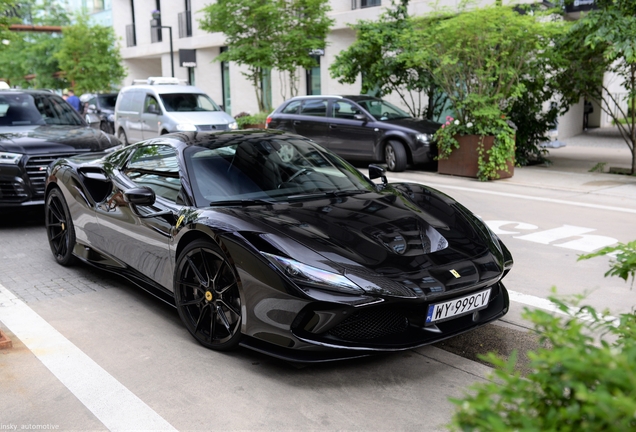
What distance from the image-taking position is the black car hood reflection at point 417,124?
1366 centimetres

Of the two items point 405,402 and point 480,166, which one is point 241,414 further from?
point 480,166

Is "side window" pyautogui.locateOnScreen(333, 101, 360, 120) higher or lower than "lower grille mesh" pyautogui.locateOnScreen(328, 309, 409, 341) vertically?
higher

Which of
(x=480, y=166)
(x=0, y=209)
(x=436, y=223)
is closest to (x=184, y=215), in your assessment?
(x=436, y=223)

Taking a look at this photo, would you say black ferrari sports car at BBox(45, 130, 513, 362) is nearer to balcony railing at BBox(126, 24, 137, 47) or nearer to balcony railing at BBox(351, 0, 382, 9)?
balcony railing at BBox(351, 0, 382, 9)

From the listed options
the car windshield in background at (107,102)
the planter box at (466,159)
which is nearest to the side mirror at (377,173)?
the planter box at (466,159)

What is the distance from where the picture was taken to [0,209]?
8.09 m

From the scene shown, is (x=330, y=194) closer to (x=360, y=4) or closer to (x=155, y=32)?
(x=360, y=4)

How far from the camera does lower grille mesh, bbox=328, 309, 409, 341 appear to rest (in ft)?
11.8

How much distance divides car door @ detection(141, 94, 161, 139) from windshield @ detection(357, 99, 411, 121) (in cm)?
523

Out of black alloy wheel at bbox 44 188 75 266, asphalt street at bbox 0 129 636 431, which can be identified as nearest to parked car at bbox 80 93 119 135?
black alloy wheel at bbox 44 188 75 266

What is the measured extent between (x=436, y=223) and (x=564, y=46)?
936cm

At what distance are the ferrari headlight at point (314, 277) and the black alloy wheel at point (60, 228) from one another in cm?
328

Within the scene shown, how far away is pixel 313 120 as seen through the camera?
1504 cm

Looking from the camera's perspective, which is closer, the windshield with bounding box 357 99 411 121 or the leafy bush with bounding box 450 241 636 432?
the leafy bush with bounding box 450 241 636 432
